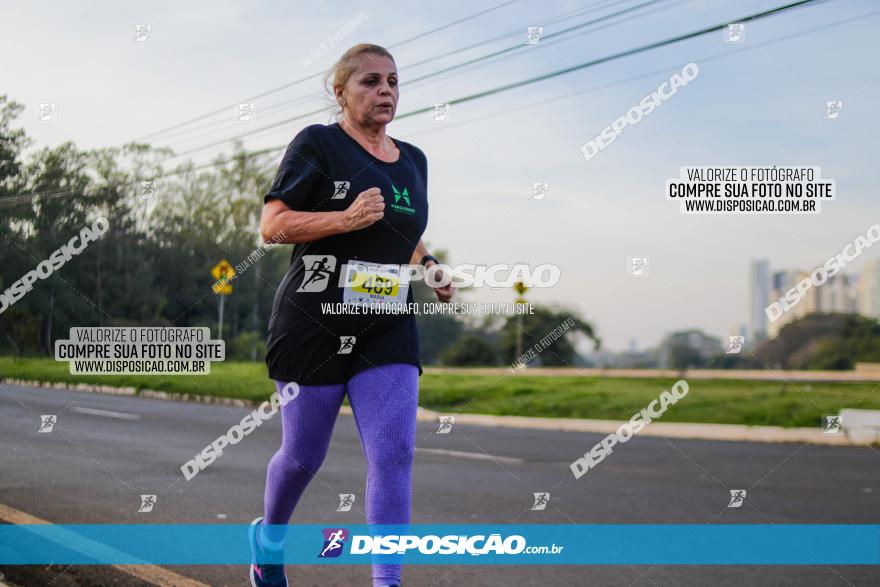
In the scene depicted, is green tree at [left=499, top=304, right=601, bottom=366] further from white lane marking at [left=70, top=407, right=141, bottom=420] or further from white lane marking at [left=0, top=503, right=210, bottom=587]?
white lane marking at [left=0, top=503, right=210, bottom=587]

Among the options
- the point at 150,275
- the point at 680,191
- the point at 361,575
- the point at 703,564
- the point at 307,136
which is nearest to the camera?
the point at 307,136

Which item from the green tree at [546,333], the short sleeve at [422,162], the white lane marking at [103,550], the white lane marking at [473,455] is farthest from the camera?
the green tree at [546,333]

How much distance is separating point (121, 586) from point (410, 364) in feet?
5.46

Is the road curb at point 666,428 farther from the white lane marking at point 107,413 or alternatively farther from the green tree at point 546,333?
the green tree at point 546,333

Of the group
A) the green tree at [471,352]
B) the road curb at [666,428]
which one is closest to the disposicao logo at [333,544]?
the road curb at [666,428]

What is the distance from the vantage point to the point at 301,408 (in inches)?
118

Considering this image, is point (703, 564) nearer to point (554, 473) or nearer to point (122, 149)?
point (554, 473)

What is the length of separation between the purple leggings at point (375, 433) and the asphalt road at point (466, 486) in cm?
107

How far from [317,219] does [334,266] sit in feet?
0.58

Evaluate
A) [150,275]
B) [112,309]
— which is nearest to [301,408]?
[112,309]

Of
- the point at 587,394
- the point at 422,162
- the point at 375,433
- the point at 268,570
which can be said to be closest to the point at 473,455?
the point at 268,570

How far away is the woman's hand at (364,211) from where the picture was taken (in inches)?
108

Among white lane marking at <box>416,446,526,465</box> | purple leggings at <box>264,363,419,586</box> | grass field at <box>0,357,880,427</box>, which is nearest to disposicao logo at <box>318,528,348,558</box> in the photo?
purple leggings at <box>264,363,419,586</box>

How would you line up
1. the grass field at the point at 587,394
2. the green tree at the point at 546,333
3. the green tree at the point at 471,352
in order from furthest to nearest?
the green tree at the point at 471,352 → the green tree at the point at 546,333 → the grass field at the point at 587,394
